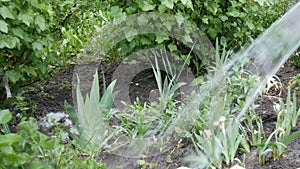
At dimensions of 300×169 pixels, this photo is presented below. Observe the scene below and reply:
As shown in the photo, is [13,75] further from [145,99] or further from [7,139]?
[7,139]

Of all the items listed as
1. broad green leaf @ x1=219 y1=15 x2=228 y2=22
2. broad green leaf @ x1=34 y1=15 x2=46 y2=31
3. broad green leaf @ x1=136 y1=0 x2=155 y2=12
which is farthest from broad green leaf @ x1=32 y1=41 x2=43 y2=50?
broad green leaf @ x1=219 y1=15 x2=228 y2=22

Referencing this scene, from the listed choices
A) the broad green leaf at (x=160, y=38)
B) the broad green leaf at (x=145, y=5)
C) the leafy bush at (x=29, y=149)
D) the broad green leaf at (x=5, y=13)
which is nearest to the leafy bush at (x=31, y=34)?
the broad green leaf at (x=5, y=13)

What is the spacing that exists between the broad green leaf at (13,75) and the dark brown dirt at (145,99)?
1.38 ft

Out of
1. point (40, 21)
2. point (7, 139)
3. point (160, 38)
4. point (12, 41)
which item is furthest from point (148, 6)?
point (7, 139)

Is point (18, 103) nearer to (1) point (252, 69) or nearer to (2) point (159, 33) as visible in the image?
(2) point (159, 33)

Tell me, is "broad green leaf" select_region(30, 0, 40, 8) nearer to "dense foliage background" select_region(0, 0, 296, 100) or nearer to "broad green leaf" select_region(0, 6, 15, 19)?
"dense foliage background" select_region(0, 0, 296, 100)

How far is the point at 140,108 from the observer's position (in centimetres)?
271

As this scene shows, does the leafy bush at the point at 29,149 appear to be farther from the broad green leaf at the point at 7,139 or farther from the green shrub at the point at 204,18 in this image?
the green shrub at the point at 204,18

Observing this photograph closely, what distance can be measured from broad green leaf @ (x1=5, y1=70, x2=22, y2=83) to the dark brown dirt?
1.38 ft

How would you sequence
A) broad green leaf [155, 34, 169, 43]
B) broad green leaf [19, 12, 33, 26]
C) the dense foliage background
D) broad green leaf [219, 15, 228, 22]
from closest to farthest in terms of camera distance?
1. broad green leaf [19, 12, 33, 26]
2. the dense foliage background
3. broad green leaf [155, 34, 169, 43]
4. broad green leaf [219, 15, 228, 22]

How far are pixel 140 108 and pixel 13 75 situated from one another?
861 mm

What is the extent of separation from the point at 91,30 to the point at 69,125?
1651 mm

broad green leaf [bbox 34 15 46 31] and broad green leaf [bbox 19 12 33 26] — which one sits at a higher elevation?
broad green leaf [bbox 19 12 33 26]

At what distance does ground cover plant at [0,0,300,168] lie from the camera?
2.22 metres
